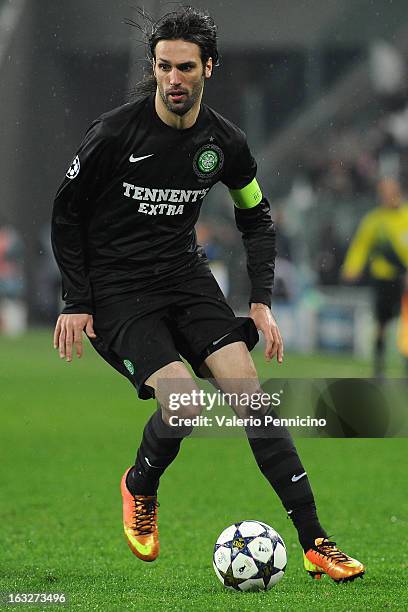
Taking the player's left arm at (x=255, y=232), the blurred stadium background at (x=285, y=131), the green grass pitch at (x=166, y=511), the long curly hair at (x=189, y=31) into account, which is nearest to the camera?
the green grass pitch at (x=166, y=511)

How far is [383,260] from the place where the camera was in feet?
40.8

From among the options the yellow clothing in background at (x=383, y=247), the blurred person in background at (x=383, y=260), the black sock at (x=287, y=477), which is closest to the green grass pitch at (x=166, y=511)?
the black sock at (x=287, y=477)

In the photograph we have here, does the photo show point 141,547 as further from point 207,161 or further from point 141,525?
point 207,161

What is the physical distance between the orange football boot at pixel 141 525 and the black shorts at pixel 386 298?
26.2ft

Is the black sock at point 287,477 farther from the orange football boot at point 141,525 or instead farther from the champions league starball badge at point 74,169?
the champions league starball badge at point 74,169

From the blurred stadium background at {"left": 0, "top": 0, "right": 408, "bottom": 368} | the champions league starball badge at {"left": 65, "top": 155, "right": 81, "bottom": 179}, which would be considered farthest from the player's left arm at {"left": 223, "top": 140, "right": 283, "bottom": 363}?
the blurred stadium background at {"left": 0, "top": 0, "right": 408, "bottom": 368}

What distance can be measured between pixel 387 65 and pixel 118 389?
339 inches

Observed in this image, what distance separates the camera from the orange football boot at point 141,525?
450 cm

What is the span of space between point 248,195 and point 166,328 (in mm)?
655

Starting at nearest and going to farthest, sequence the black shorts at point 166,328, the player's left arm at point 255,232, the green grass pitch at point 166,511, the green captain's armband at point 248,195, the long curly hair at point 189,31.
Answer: the green grass pitch at point 166,511 < the long curly hair at point 189,31 < the black shorts at point 166,328 < the player's left arm at point 255,232 < the green captain's armband at point 248,195

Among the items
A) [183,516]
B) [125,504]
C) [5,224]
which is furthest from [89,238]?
[5,224]
